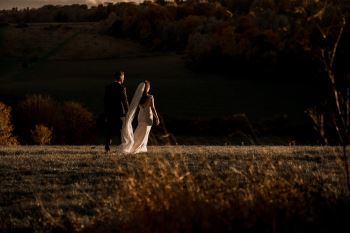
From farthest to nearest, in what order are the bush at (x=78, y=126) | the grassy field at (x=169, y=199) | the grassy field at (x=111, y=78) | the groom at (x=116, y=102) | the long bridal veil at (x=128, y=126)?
1. the grassy field at (x=111, y=78)
2. the bush at (x=78, y=126)
3. the long bridal veil at (x=128, y=126)
4. the groom at (x=116, y=102)
5. the grassy field at (x=169, y=199)

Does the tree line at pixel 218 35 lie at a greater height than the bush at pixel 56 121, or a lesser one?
greater

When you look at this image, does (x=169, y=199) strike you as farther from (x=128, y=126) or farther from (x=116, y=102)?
(x=128, y=126)

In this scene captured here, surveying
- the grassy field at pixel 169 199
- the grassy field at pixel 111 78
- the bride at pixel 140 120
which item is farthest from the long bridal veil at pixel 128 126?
the grassy field at pixel 111 78

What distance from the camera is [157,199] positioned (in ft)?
29.1

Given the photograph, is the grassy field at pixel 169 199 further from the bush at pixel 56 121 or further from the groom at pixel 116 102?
the bush at pixel 56 121

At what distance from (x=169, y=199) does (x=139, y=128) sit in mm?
11870

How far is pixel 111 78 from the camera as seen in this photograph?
106250 millimetres

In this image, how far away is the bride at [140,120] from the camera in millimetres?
20016

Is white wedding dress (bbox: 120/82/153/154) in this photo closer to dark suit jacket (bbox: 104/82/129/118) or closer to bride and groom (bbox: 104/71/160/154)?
bride and groom (bbox: 104/71/160/154)

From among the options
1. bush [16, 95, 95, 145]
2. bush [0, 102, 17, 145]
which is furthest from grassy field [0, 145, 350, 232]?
bush [16, 95, 95, 145]

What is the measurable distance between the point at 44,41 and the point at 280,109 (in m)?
58.2

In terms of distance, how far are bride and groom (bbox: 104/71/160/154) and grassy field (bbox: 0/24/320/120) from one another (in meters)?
58.5

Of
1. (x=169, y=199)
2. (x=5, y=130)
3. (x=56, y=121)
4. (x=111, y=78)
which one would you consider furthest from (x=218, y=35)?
(x=169, y=199)

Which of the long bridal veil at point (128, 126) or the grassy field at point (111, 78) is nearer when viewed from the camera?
the long bridal veil at point (128, 126)
